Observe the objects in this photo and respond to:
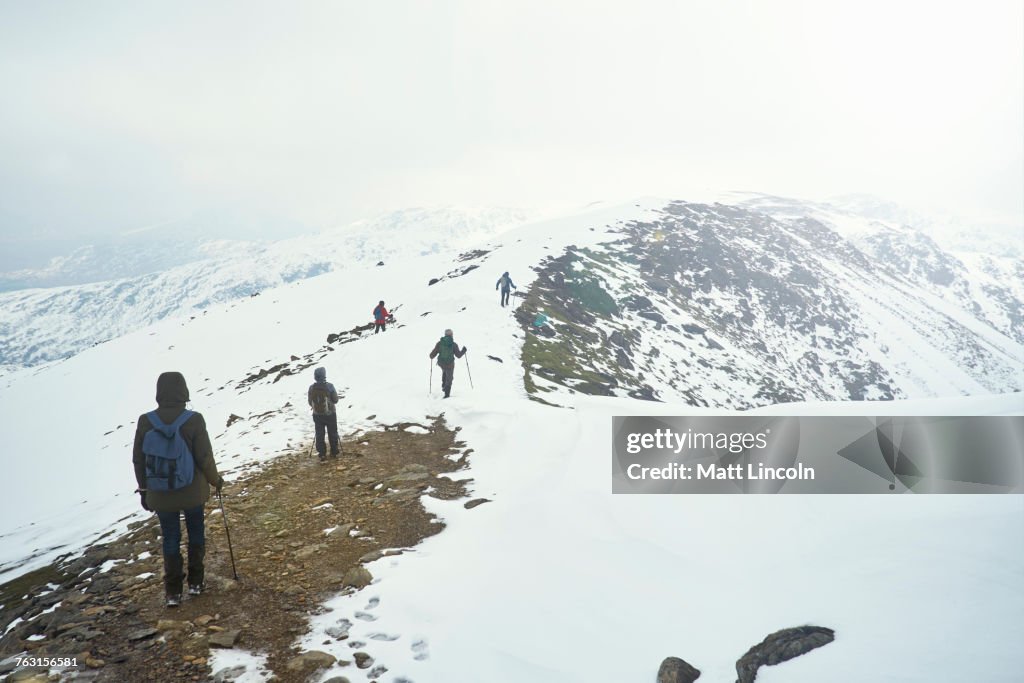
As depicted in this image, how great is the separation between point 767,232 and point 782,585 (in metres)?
103

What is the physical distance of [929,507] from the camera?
548cm

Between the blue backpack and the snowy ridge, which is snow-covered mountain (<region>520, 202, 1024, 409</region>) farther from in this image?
the blue backpack

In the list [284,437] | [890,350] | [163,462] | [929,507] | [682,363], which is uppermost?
[163,462]

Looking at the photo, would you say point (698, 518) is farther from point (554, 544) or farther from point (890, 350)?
point (890, 350)

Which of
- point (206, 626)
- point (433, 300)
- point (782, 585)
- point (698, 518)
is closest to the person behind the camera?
point (782, 585)

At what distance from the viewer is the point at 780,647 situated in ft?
14.0

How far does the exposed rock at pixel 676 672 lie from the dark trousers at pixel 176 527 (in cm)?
576

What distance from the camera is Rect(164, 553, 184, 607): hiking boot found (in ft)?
21.1

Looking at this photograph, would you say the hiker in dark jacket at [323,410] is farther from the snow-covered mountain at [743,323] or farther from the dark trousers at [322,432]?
the snow-covered mountain at [743,323]

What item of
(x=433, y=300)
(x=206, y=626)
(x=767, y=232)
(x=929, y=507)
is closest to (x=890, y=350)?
(x=767, y=232)

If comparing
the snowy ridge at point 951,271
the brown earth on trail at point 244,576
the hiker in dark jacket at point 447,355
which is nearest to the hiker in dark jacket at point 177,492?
the brown earth on trail at point 244,576

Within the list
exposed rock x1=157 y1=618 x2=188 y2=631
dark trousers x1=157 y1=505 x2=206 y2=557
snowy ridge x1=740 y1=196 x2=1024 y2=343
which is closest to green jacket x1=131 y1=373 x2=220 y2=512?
dark trousers x1=157 y1=505 x2=206 y2=557

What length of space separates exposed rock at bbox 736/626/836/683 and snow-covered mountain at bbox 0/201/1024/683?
118mm

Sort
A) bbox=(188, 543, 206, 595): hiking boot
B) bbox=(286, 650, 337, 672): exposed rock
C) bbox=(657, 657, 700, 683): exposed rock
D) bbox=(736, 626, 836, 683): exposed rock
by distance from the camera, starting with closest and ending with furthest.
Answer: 1. bbox=(736, 626, 836, 683): exposed rock
2. bbox=(657, 657, 700, 683): exposed rock
3. bbox=(286, 650, 337, 672): exposed rock
4. bbox=(188, 543, 206, 595): hiking boot
